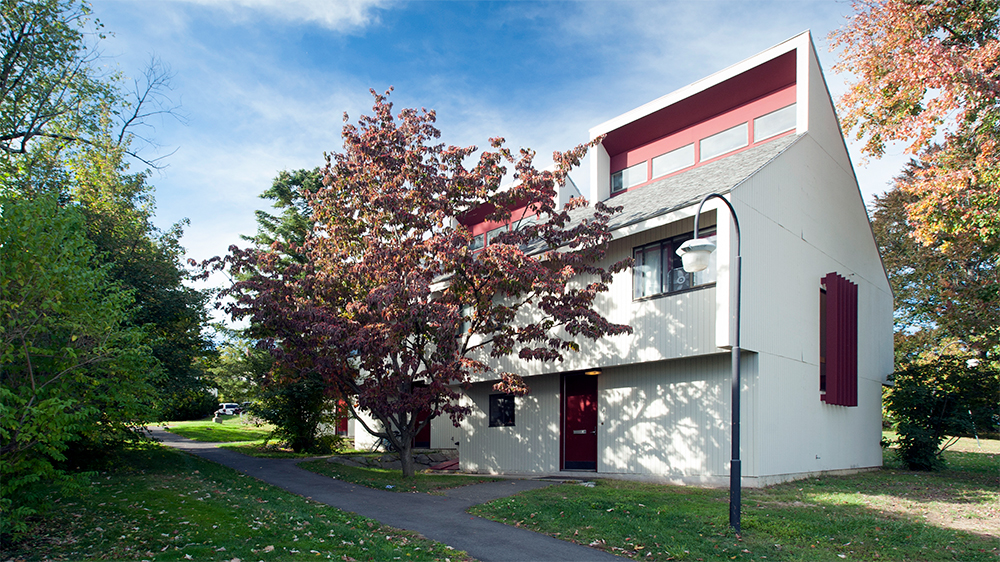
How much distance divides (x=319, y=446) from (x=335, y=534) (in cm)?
1606

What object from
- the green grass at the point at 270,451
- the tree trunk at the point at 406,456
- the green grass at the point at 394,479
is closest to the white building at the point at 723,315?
the green grass at the point at 394,479

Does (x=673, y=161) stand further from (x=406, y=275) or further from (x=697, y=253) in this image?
(x=697, y=253)

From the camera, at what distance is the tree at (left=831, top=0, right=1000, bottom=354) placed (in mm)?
16141

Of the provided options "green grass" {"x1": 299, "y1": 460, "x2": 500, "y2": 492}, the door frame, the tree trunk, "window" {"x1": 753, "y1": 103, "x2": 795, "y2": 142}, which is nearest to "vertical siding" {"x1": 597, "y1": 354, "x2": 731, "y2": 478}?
the door frame

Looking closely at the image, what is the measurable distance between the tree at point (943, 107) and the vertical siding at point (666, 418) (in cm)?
899

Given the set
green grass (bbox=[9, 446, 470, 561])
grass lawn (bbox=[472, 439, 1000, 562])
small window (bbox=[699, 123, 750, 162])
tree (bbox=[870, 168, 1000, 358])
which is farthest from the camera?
tree (bbox=[870, 168, 1000, 358])

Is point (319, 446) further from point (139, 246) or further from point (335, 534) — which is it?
point (335, 534)

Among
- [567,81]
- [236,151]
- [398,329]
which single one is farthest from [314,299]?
[567,81]

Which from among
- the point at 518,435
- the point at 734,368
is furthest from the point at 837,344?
the point at 734,368

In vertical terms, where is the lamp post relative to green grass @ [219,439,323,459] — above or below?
A: above

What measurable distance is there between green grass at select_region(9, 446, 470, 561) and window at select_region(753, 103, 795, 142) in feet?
46.4

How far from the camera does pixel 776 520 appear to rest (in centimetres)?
923

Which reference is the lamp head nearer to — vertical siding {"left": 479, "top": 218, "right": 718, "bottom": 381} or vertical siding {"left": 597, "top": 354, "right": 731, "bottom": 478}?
vertical siding {"left": 479, "top": 218, "right": 718, "bottom": 381}

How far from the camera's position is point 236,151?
16.2 metres
